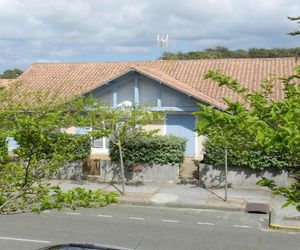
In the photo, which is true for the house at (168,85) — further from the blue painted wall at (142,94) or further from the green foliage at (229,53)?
the green foliage at (229,53)

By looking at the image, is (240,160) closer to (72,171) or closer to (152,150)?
(152,150)

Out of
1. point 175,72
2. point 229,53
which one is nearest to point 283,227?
point 175,72

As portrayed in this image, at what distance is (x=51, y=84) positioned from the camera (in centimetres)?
2941

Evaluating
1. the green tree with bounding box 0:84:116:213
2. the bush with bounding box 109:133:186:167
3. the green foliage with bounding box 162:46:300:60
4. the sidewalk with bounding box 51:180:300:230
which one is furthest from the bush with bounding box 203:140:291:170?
the green foliage with bounding box 162:46:300:60

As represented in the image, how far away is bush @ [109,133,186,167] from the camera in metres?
21.1

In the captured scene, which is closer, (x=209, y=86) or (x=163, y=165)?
(x=163, y=165)

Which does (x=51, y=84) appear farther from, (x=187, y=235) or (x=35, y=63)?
(x=187, y=235)

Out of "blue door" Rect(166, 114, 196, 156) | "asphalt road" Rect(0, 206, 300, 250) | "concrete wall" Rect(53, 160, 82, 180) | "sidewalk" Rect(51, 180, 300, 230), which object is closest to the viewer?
"asphalt road" Rect(0, 206, 300, 250)

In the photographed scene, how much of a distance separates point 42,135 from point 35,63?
93.3 feet

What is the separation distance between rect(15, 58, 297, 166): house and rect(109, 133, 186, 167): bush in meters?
1.28

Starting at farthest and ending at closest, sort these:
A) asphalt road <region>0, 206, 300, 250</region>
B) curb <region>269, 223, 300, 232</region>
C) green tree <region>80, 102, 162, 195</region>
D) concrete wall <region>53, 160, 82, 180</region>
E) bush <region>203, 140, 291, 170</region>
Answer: concrete wall <region>53, 160, 82, 180</region> < bush <region>203, 140, 291, 170</region> < green tree <region>80, 102, 162, 195</region> < curb <region>269, 223, 300, 232</region> < asphalt road <region>0, 206, 300, 250</region>

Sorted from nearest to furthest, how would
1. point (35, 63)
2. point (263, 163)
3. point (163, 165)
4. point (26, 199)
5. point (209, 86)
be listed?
point (26, 199), point (263, 163), point (163, 165), point (209, 86), point (35, 63)

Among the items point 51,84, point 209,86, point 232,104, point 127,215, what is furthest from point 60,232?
point 51,84

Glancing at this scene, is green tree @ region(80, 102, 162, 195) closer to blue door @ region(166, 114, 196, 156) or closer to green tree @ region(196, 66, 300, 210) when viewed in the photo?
blue door @ region(166, 114, 196, 156)
